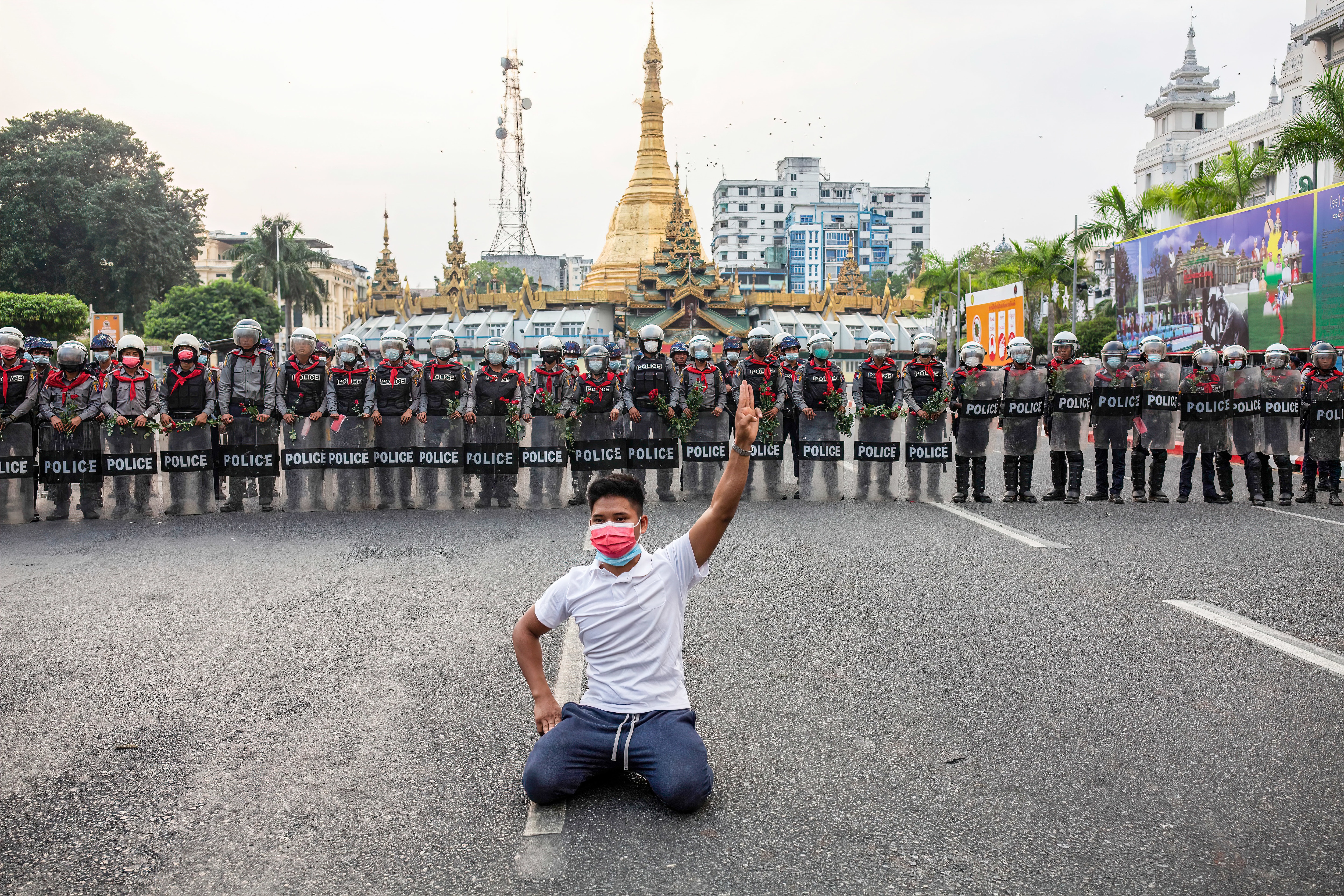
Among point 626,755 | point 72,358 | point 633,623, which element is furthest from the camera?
point 72,358

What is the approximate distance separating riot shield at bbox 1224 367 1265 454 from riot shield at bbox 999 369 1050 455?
2.42 meters

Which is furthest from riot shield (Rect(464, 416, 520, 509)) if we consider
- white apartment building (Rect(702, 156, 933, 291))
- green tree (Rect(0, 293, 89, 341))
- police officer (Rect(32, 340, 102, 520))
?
white apartment building (Rect(702, 156, 933, 291))

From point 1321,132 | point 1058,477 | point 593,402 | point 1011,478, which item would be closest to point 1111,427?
point 1058,477

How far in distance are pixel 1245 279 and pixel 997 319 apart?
891 cm

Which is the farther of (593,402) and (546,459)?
(593,402)

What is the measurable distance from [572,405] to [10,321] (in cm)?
4096

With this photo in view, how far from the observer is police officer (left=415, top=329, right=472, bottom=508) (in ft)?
41.3

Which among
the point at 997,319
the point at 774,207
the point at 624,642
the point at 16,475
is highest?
the point at 774,207

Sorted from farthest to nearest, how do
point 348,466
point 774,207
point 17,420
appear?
1. point 774,207
2. point 348,466
3. point 17,420

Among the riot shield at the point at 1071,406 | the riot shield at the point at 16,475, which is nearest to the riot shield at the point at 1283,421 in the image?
the riot shield at the point at 1071,406

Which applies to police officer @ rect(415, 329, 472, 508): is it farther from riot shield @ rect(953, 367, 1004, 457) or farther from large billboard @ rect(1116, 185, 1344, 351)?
large billboard @ rect(1116, 185, 1344, 351)

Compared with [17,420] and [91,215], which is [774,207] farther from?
[17,420]

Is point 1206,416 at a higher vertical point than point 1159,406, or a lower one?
lower

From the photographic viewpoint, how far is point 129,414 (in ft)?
39.3
